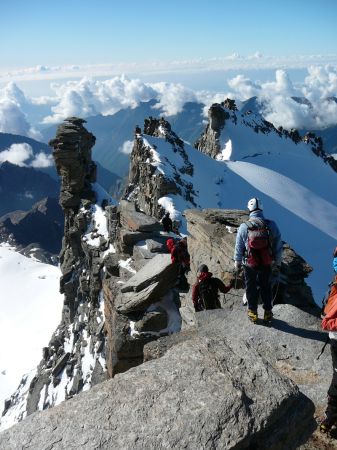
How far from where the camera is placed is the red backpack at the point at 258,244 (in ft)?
34.2

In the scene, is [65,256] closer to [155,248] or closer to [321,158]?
[155,248]

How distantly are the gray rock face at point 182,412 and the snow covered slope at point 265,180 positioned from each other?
1667 inches

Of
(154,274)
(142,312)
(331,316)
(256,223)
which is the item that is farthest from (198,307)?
(331,316)

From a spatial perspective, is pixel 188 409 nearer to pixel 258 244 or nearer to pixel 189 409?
pixel 189 409

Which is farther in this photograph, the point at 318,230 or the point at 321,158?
the point at 321,158

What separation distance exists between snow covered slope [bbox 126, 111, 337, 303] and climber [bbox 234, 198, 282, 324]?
1469 inches

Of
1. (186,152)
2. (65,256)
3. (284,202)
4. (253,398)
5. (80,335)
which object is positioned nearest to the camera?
(253,398)

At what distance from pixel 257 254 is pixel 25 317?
5059 inches

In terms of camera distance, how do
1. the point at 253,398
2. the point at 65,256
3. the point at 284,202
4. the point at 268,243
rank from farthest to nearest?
1. the point at 284,202
2. the point at 65,256
3. the point at 268,243
4. the point at 253,398

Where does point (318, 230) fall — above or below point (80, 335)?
above

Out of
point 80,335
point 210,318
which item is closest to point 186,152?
point 80,335

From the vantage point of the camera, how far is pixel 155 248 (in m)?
24.5

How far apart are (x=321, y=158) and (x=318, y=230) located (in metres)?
45.2

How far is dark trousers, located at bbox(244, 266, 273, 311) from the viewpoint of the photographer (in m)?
10.7
